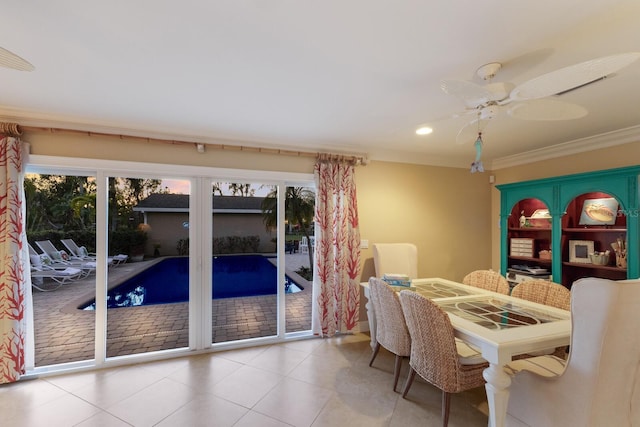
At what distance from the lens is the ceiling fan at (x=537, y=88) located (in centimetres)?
127

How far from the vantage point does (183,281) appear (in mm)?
3594

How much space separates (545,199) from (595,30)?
2605 millimetres

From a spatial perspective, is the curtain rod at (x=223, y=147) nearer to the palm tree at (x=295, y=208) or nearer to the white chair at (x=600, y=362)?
the palm tree at (x=295, y=208)

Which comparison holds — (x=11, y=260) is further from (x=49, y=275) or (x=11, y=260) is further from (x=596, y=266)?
(x=596, y=266)

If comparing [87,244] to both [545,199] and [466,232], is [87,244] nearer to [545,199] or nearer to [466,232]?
[466,232]

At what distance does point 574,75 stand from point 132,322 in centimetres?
482

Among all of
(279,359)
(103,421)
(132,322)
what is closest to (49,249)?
(132,322)

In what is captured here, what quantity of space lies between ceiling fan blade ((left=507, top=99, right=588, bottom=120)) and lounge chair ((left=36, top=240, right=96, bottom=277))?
A: 12.8 ft

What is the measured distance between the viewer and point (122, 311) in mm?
4051

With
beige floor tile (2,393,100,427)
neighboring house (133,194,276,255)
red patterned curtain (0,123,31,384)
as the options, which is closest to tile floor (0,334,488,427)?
beige floor tile (2,393,100,427)

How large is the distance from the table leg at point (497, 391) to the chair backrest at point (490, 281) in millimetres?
1445

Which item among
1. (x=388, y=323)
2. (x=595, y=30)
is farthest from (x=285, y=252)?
(x=595, y=30)

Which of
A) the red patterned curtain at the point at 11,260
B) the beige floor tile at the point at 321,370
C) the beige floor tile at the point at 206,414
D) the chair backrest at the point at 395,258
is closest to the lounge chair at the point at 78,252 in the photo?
the red patterned curtain at the point at 11,260

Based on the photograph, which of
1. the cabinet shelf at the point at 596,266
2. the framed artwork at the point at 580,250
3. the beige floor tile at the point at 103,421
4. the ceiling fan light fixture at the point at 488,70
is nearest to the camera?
the ceiling fan light fixture at the point at 488,70
